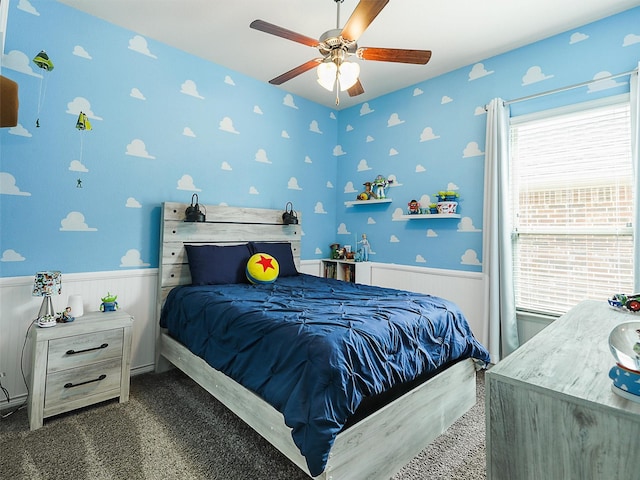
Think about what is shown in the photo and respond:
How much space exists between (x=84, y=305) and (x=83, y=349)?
51cm

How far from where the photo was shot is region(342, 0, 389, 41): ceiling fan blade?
154 cm

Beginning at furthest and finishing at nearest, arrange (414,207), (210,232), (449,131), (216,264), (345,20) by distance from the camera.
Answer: (414,207) → (449,131) → (210,232) → (216,264) → (345,20)

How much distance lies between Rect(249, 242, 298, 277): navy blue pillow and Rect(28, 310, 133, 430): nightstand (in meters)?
1.26

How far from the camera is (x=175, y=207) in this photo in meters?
2.77

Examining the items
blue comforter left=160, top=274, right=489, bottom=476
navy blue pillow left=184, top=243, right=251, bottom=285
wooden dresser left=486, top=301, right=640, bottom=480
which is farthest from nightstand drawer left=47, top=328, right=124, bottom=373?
wooden dresser left=486, top=301, right=640, bottom=480

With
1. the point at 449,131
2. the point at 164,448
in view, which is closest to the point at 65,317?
the point at 164,448

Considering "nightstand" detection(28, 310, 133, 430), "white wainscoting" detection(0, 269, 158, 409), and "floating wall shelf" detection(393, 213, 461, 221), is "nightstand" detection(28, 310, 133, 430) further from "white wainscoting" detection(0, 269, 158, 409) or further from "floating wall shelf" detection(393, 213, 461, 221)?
"floating wall shelf" detection(393, 213, 461, 221)

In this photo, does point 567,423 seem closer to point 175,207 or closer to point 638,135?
point 638,135

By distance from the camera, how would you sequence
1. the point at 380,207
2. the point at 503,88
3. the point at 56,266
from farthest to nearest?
the point at 380,207, the point at 503,88, the point at 56,266

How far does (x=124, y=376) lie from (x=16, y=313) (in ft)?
2.62

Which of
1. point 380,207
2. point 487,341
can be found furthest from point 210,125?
point 487,341

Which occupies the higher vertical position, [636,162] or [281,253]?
[636,162]

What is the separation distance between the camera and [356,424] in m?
1.39

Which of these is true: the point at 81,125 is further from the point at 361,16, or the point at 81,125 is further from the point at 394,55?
the point at 394,55
